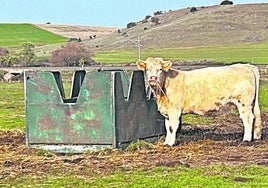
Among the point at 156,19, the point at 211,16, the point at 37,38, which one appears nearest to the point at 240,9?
the point at 211,16

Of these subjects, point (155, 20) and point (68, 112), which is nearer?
point (68, 112)

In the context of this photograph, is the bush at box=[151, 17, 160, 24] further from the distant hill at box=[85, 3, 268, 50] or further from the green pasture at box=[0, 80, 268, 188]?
the green pasture at box=[0, 80, 268, 188]

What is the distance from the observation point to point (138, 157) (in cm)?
1484

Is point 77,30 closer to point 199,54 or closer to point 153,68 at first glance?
point 199,54

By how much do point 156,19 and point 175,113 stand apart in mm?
114589

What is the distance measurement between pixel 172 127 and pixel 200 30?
98.2 meters

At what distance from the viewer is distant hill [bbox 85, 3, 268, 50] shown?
106625 mm

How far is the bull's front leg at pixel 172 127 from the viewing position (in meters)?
16.7

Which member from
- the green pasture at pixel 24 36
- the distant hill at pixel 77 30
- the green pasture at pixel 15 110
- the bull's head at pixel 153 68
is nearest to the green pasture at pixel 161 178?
the bull's head at pixel 153 68

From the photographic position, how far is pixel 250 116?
17.0 metres

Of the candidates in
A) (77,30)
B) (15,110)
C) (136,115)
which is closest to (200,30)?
(77,30)

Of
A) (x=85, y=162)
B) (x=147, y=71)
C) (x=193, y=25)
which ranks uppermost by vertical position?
(x=193, y=25)

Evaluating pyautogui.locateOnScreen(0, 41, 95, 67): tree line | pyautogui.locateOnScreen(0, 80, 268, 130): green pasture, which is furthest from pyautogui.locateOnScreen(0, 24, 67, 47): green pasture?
pyautogui.locateOnScreen(0, 80, 268, 130): green pasture

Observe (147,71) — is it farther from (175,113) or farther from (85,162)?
(85,162)
